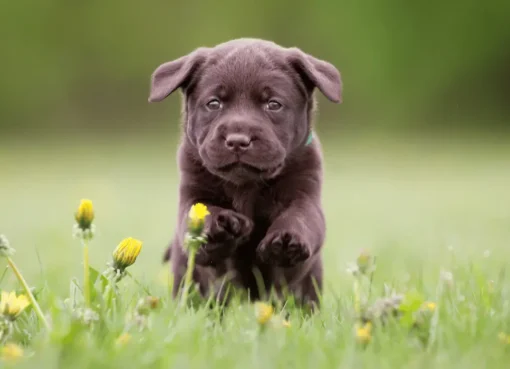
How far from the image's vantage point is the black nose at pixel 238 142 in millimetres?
3193

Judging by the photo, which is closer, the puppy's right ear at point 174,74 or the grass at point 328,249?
the grass at point 328,249

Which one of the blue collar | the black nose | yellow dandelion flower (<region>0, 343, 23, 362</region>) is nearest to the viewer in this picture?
yellow dandelion flower (<region>0, 343, 23, 362</region>)

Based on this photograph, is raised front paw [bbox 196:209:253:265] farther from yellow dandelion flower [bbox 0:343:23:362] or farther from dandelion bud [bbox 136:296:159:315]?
yellow dandelion flower [bbox 0:343:23:362]

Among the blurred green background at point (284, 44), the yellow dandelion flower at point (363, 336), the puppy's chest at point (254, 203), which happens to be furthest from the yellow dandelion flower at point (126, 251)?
the blurred green background at point (284, 44)

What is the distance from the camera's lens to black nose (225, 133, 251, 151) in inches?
126

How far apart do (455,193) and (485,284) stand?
22.7 feet

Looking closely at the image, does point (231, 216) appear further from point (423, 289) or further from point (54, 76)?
point (54, 76)

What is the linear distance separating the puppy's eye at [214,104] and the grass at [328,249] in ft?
2.25

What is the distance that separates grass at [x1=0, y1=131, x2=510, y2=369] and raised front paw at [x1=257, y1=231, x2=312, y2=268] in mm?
175

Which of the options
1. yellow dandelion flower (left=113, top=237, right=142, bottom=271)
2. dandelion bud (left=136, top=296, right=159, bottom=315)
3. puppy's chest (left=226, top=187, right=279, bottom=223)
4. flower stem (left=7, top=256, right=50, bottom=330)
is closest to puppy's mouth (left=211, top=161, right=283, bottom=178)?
puppy's chest (left=226, top=187, right=279, bottom=223)

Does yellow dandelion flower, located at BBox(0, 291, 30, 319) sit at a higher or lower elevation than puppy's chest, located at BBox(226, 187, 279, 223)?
higher

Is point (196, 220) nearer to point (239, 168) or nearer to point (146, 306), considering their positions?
point (146, 306)

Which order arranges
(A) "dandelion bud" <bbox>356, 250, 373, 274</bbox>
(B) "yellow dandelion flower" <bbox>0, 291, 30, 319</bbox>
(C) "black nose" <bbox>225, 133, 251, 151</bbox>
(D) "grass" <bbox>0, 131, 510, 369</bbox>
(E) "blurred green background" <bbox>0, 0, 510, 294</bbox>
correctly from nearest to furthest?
(D) "grass" <bbox>0, 131, 510, 369</bbox>, (B) "yellow dandelion flower" <bbox>0, 291, 30, 319</bbox>, (A) "dandelion bud" <bbox>356, 250, 373, 274</bbox>, (C) "black nose" <bbox>225, 133, 251, 151</bbox>, (E) "blurred green background" <bbox>0, 0, 510, 294</bbox>

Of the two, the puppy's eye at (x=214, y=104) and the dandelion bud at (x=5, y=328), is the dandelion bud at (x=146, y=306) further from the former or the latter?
the puppy's eye at (x=214, y=104)
